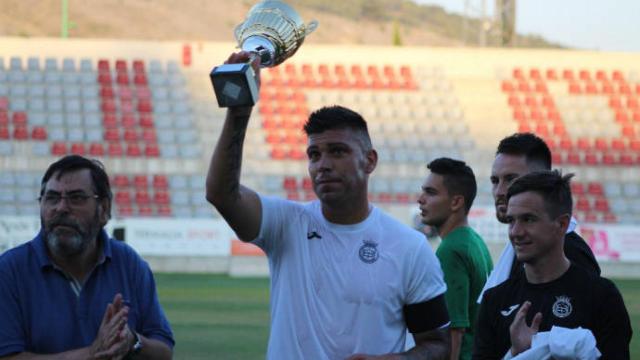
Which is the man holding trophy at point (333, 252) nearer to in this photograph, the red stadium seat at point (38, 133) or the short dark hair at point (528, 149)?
the short dark hair at point (528, 149)

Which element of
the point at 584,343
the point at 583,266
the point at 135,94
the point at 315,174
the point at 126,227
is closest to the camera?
the point at 584,343

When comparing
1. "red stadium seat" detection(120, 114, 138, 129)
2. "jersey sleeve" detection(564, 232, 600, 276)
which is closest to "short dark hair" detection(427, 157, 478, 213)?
"jersey sleeve" detection(564, 232, 600, 276)

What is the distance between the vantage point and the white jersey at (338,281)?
4402 millimetres

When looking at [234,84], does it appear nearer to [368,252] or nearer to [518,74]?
[368,252]

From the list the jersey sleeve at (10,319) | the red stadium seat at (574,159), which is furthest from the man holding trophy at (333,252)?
the red stadium seat at (574,159)

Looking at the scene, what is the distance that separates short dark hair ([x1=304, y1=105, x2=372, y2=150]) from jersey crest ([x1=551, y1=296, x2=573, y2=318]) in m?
0.93

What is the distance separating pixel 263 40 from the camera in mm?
4297

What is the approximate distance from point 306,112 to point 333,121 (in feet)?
98.9

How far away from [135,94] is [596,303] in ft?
103

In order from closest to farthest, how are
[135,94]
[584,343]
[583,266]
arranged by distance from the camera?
[584,343], [583,266], [135,94]

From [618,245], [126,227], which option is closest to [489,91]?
[618,245]

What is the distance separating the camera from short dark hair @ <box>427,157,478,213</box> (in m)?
6.80

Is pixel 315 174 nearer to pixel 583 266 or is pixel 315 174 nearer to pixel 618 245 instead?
pixel 583 266

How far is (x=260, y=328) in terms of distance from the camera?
1546cm
